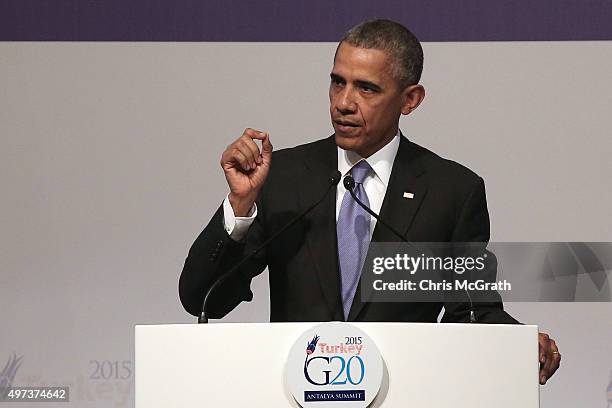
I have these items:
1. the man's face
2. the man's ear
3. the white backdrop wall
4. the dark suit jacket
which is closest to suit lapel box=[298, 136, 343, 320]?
the dark suit jacket

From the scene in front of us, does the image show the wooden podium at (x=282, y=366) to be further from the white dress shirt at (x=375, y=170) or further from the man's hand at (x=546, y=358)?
the white dress shirt at (x=375, y=170)

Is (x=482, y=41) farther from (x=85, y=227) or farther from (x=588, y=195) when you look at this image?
(x=85, y=227)

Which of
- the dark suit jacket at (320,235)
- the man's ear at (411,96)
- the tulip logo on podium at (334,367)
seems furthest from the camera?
the man's ear at (411,96)

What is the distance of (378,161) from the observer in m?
2.53

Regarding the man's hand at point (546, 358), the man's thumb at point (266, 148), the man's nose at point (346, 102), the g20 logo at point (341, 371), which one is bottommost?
the g20 logo at point (341, 371)

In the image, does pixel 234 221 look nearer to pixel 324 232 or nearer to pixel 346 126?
pixel 324 232

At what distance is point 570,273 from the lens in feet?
10.2

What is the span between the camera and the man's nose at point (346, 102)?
7.96 feet

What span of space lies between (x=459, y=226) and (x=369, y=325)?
0.76 meters

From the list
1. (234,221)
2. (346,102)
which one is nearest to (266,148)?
(234,221)
